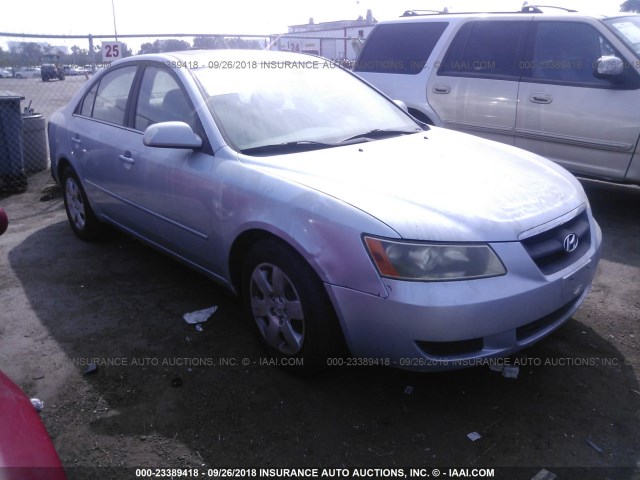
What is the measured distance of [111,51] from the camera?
33.2ft

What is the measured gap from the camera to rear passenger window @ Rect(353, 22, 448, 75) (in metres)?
6.52

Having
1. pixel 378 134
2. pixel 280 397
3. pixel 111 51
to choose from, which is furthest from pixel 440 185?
pixel 111 51

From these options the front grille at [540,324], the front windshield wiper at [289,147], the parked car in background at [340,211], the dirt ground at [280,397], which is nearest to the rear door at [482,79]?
the parked car in background at [340,211]

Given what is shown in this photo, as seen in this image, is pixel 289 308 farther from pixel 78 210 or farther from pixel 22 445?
pixel 78 210

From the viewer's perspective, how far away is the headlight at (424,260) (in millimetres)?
2367

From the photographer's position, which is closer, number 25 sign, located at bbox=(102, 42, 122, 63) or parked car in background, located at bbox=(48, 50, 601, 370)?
parked car in background, located at bbox=(48, 50, 601, 370)

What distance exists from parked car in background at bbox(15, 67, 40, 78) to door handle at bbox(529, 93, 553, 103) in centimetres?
958

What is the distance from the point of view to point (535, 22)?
19.0ft

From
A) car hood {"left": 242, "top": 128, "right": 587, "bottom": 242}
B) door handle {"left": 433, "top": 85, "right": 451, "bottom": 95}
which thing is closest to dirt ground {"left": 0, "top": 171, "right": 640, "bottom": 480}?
car hood {"left": 242, "top": 128, "right": 587, "bottom": 242}

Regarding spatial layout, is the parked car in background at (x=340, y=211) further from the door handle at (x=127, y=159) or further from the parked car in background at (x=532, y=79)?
the parked car in background at (x=532, y=79)

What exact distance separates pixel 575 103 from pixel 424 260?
12.9 ft

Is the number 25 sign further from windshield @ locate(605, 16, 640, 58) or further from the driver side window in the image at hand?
A: windshield @ locate(605, 16, 640, 58)

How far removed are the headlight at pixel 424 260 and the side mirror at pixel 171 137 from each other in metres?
1.33

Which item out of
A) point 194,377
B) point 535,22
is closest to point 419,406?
point 194,377
